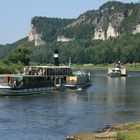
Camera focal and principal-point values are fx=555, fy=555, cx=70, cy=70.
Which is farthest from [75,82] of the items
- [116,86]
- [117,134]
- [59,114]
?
[117,134]

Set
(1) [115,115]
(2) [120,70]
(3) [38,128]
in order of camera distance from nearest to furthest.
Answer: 1. (3) [38,128]
2. (1) [115,115]
3. (2) [120,70]

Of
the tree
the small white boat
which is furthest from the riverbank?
the tree

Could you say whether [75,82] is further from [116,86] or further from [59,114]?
[59,114]

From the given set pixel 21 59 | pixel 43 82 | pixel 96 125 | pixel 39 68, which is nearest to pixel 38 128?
pixel 96 125

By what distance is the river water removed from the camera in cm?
4625

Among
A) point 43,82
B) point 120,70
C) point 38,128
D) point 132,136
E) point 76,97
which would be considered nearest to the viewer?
point 132,136

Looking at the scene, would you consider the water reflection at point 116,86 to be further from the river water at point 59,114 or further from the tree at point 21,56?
the tree at point 21,56

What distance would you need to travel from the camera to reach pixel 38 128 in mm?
47969

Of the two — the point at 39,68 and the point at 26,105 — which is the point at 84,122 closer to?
the point at 26,105

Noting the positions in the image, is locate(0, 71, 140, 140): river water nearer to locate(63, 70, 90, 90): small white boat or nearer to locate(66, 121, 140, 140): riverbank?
locate(66, 121, 140, 140): riverbank

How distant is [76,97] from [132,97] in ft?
27.7

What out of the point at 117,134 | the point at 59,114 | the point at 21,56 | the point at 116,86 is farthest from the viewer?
the point at 21,56

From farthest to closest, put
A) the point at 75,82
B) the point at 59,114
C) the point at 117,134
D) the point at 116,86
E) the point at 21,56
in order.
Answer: the point at 21,56
the point at 116,86
the point at 75,82
the point at 59,114
the point at 117,134

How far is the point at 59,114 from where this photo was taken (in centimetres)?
5878
